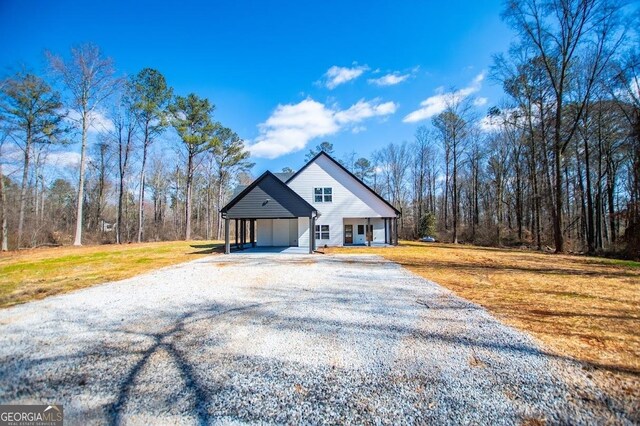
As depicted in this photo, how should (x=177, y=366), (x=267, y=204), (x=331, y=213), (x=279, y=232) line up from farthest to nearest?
(x=331, y=213), (x=279, y=232), (x=267, y=204), (x=177, y=366)

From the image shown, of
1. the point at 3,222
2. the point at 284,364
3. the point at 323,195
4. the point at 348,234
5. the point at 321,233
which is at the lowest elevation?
the point at 284,364

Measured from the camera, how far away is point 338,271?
9.20m

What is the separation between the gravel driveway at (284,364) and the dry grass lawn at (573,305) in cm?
43

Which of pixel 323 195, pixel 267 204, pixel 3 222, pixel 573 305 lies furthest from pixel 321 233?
pixel 3 222

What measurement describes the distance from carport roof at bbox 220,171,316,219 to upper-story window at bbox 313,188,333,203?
4.66 m

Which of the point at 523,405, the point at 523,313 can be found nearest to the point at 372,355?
the point at 523,405

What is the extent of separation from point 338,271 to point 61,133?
2294 centimetres

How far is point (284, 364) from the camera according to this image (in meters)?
3.08

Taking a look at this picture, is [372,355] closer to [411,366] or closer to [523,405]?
[411,366]

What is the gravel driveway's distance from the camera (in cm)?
229

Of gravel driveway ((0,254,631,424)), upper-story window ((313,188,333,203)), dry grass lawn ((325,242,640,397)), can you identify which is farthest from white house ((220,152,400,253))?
gravel driveway ((0,254,631,424))

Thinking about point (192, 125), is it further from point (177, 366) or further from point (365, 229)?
point (177, 366)

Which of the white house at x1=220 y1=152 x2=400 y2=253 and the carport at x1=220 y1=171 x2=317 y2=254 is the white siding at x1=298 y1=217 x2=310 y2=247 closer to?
the white house at x1=220 y1=152 x2=400 y2=253

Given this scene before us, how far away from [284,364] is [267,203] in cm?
→ 1228
